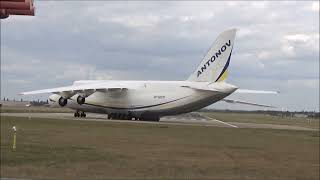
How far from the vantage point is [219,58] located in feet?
182

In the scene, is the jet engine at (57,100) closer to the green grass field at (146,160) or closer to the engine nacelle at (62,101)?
the engine nacelle at (62,101)

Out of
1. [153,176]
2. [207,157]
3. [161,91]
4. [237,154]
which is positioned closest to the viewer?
[153,176]

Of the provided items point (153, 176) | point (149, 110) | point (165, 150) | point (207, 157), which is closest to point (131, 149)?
point (165, 150)

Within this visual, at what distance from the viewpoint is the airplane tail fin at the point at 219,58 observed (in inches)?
2169

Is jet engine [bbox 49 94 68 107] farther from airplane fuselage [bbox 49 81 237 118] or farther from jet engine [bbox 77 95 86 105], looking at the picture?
jet engine [bbox 77 95 86 105]

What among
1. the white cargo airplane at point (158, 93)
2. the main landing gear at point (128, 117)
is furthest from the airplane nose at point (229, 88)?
the main landing gear at point (128, 117)

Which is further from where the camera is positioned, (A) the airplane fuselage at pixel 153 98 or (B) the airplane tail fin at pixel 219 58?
(A) the airplane fuselage at pixel 153 98

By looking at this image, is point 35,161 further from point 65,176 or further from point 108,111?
point 108,111

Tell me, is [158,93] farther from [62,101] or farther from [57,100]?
[57,100]

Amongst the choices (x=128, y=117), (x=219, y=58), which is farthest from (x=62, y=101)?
(x=219, y=58)

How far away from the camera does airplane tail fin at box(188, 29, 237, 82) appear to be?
181 ft

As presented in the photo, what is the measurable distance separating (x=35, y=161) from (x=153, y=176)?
422 centimetres

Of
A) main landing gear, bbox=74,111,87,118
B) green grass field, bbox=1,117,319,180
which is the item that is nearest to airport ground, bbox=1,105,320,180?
green grass field, bbox=1,117,319,180

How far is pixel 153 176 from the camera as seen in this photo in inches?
555
